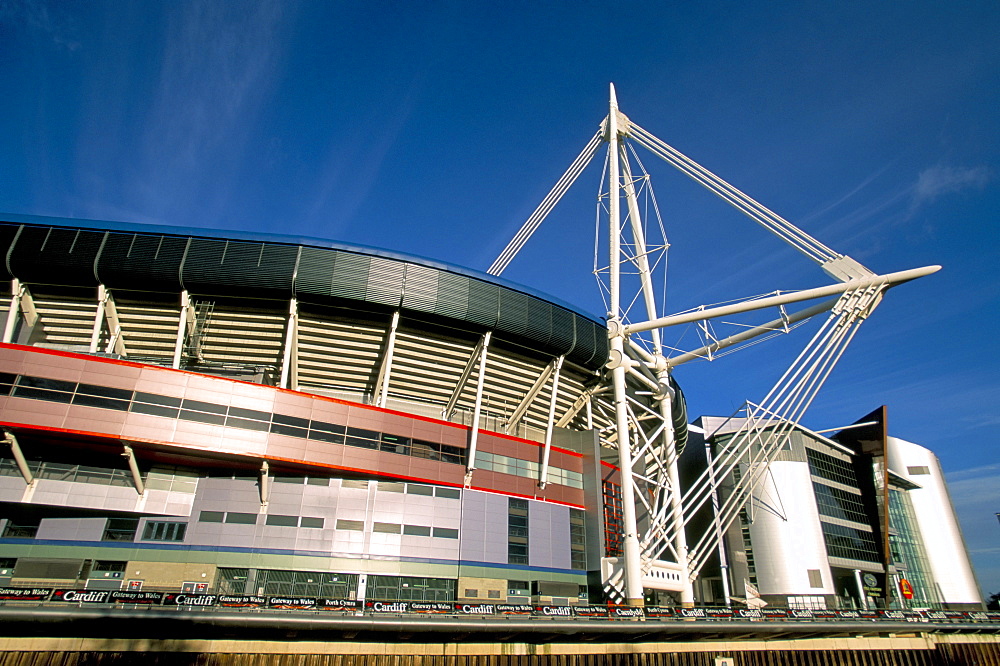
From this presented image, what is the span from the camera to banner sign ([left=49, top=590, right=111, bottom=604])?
19.9m

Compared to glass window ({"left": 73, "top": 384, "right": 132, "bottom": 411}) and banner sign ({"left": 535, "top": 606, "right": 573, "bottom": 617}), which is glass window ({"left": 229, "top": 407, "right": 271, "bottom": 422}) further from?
banner sign ({"left": 535, "top": 606, "right": 573, "bottom": 617})

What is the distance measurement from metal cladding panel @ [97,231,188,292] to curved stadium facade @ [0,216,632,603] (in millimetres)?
124

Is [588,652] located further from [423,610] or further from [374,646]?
[374,646]

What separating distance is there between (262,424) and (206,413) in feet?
10.4

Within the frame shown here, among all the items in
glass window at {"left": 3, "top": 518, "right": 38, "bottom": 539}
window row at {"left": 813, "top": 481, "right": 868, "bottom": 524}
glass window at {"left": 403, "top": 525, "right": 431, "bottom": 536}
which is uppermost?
window row at {"left": 813, "top": 481, "right": 868, "bottom": 524}

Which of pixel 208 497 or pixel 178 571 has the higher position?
pixel 208 497

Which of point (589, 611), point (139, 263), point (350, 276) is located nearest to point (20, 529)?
point (139, 263)

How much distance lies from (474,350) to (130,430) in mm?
21343

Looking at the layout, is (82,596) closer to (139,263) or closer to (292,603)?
(292,603)

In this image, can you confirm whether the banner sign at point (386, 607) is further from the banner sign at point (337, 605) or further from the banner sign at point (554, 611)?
the banner sign at point (554, 611)

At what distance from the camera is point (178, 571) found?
32.8m

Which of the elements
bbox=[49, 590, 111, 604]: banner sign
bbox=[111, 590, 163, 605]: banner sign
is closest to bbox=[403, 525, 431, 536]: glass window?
bbox=[111, 590, 163, 605]: banner sign

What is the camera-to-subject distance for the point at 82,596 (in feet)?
66.2

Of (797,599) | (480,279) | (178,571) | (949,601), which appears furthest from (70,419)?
(949,601)
